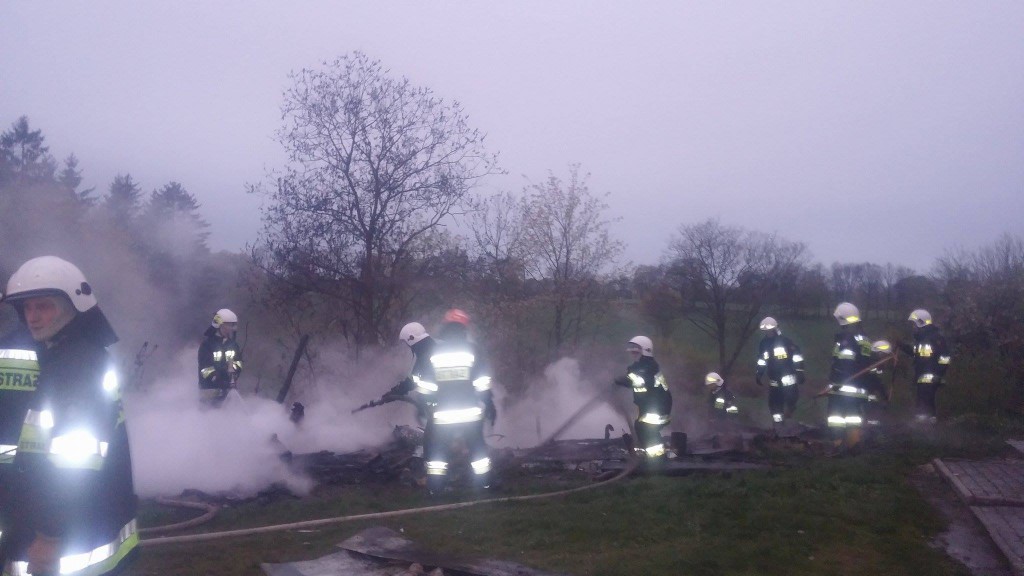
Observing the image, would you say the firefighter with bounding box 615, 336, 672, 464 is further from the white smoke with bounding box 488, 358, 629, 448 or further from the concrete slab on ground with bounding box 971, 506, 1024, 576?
the white smoke with bounding box 488, 358, 629, 448

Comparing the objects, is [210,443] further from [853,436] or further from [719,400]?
[719,400]

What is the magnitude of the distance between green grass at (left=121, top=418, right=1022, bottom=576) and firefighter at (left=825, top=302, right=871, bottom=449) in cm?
160

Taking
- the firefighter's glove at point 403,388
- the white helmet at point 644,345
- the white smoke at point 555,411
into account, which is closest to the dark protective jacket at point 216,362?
the firefighter's glove at point 403,388

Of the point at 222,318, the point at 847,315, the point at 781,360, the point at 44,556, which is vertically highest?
the point at 222,318

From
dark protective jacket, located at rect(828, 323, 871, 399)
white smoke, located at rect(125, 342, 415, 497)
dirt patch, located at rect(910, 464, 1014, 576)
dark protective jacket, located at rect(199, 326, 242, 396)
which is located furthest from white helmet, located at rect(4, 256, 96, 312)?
dark protective jacket, located at rect(828, 323, 871, 399)

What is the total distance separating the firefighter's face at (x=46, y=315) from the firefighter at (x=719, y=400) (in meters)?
13.5

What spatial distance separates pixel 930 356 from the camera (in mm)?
13836

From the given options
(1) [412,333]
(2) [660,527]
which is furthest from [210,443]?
(2) [660,527]

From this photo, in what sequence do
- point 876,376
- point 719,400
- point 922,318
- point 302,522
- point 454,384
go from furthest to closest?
point 719,400 < point 922,318 < point 876,376 < point 454,384 < point 302,522

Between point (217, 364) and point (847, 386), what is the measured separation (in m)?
9.30

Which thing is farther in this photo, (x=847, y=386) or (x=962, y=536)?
(x=847, y=386)

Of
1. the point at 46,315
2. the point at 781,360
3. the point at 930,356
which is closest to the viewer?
the point at 46,315

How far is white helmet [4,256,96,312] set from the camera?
392 centimetres

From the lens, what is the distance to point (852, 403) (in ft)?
38.3
